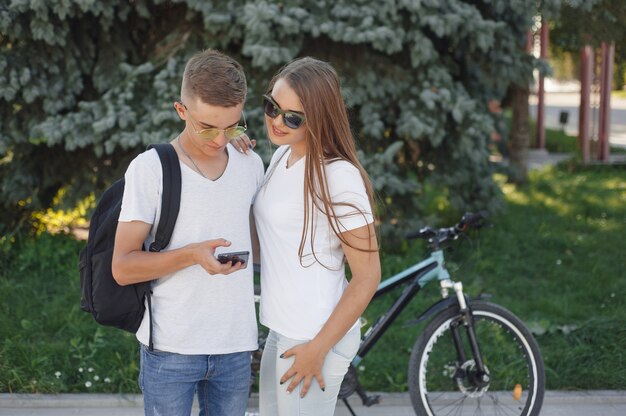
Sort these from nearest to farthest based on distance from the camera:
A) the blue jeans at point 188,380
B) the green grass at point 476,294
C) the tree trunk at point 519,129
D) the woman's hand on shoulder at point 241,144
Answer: the blue jeans at point 188,380 < the woman's hand on shoulder at point 241,144 < the green grass at point 476,294 < the tree trunk at point 519,129

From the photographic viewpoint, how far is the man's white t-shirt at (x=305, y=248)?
7.33ft

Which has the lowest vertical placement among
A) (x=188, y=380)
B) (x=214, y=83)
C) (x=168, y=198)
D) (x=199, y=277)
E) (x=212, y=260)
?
(x=188, y=380)

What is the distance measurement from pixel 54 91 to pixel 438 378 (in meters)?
3.47

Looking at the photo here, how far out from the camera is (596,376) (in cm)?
443

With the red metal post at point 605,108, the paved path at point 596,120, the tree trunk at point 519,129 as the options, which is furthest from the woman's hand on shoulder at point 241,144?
the paved path at point 596,120

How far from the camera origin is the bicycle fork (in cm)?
358

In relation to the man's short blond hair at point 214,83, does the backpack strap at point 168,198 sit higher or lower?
lower

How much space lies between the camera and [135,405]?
13.5 ft

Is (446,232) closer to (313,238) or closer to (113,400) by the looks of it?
(313,238)

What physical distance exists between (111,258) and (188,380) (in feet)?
1.43

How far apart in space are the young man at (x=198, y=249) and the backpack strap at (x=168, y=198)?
21 millimetres

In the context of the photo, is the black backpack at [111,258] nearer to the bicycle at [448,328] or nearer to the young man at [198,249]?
the young man at [198,249]

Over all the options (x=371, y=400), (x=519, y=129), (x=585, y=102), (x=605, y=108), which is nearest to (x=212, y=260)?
(x=371, y=400)

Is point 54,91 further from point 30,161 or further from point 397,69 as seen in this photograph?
point 397,69
